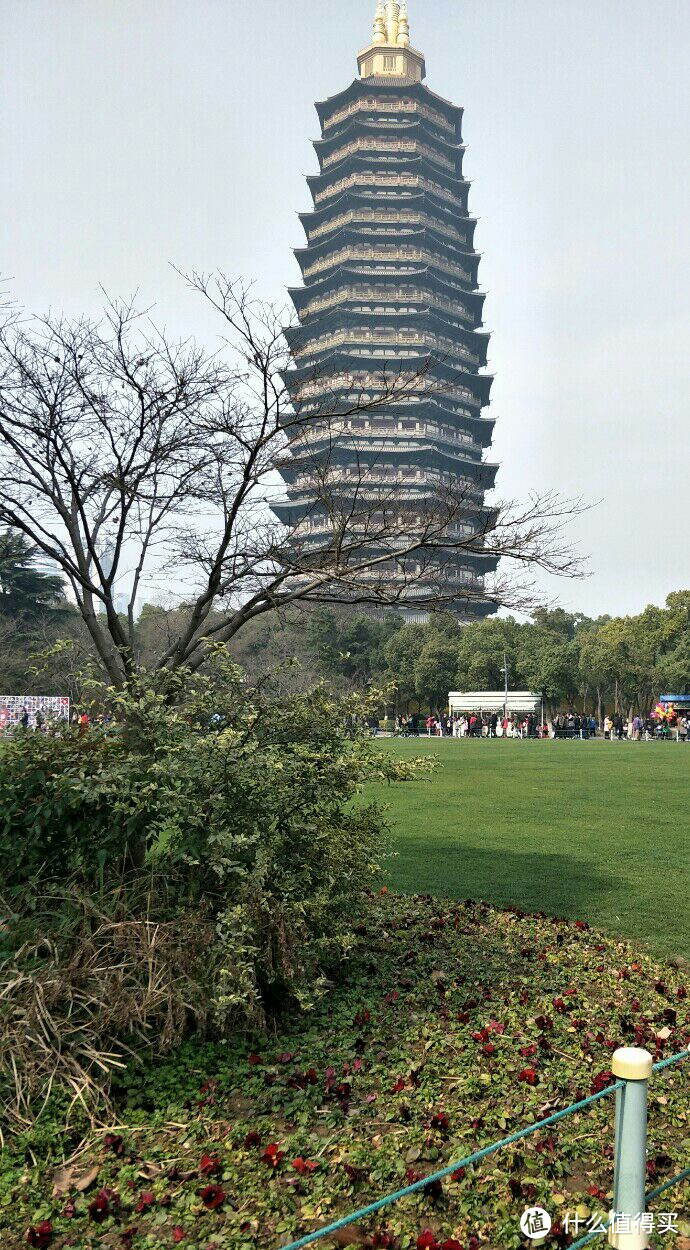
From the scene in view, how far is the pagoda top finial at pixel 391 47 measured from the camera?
95.8m

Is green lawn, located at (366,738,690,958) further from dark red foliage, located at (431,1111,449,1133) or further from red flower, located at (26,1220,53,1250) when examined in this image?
red flower, located at (26,1220,53,1250)

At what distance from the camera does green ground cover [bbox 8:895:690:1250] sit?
3143 mm

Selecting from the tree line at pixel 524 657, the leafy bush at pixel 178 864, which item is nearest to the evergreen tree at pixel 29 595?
the tree line at pixel 524 657

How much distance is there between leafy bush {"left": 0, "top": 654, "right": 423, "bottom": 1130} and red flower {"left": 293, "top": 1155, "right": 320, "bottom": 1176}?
801mm

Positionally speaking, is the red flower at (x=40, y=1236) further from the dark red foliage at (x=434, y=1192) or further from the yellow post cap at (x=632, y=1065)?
the yellow post cap at (x=632, y=1065)

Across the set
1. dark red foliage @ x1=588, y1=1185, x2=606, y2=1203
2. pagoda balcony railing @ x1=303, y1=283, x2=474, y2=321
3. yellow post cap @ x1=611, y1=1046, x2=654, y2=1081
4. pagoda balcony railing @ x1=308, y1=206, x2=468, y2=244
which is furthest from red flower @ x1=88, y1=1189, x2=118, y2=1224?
pagoda balcony railing @ x1=308, y1=206, x2=468, y2=244

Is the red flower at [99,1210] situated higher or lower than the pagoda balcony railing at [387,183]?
lower

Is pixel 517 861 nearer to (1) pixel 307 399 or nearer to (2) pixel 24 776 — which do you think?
(1) pixel 307 399

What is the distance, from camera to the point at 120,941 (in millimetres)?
4477

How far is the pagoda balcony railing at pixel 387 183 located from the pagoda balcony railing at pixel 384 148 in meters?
2.33

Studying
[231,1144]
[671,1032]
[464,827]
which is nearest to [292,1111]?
[231,1144]

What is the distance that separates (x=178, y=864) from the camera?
503 cm

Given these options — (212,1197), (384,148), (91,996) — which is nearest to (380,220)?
(384,148)

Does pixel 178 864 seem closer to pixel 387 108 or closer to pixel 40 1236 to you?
pixel 40 1236
